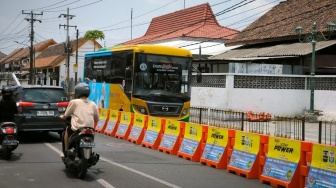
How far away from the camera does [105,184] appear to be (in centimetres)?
741

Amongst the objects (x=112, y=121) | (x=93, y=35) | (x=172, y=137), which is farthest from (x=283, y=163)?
(x=93, y=35)

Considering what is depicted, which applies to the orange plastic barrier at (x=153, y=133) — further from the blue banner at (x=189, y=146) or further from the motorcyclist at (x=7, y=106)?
the motorcyclist at (x=7, y=106)

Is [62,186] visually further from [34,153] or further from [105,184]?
[34,153]

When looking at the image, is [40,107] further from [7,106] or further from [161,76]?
[161,76]

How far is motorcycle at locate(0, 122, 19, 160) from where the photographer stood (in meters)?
9.38

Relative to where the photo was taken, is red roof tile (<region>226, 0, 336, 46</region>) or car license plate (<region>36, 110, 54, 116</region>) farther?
red roof tile (<region>226, 0, 336, 46</region>)

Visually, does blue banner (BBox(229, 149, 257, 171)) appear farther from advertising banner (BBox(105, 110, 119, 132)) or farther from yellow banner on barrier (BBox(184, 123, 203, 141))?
advertising banner (BBox(105, 110, 119, 132))

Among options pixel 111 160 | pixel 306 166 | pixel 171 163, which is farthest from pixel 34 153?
pixel 306 166

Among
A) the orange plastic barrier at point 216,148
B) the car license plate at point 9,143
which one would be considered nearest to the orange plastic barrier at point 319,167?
the orange plastic barrier at point 216,148

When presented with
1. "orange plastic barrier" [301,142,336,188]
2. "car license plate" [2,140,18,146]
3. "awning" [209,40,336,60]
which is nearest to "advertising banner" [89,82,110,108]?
"car license plate" [2,140,18,146]

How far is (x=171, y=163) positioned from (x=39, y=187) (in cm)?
373

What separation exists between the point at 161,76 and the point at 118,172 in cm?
889

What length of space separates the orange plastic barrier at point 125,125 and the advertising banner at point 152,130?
4.63ft

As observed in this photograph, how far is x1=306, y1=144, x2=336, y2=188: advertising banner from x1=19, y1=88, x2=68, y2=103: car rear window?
25.8 ft
